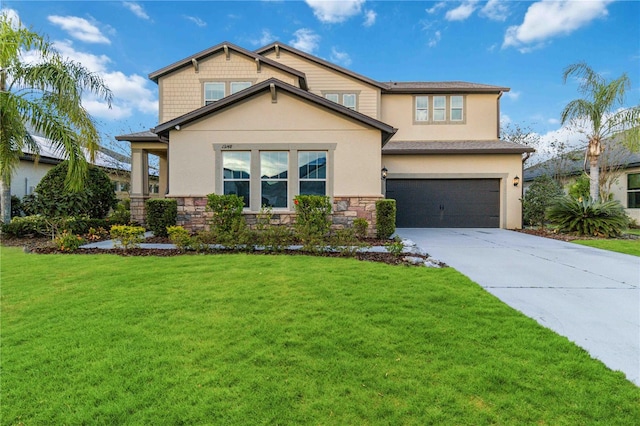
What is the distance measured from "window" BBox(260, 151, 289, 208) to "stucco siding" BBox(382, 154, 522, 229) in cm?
554

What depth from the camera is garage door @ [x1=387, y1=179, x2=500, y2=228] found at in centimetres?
1405

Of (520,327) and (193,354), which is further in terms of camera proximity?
(520,327)

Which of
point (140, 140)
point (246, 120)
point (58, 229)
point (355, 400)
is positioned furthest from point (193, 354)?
point (140, 140)

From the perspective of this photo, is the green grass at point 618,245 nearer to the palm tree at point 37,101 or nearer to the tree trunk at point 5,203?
the palm tree at point 37,101

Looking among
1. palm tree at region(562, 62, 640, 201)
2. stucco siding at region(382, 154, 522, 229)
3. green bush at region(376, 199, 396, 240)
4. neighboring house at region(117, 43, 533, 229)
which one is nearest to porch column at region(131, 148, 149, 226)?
neighboring house at region(117, 43, 533, 229)

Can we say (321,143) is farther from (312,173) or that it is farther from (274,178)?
(274,178)

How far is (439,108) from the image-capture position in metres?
15.6

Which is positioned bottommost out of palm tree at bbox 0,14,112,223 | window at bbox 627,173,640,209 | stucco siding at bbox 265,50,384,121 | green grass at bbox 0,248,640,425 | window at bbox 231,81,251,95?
green grass at bbox 0,248,640,425

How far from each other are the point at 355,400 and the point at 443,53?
18909 millimetres

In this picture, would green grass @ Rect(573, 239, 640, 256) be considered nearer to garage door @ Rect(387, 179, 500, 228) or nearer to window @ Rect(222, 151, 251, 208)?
garage door @ Rect(387, 179, 500, 228)

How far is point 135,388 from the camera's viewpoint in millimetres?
2447

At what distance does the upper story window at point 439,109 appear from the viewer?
15523 mm

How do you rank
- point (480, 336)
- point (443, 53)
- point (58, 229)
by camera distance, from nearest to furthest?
point (480, 336), point (58, 229), point (443, 53)

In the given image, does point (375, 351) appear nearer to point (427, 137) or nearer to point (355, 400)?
point (355, 400)
